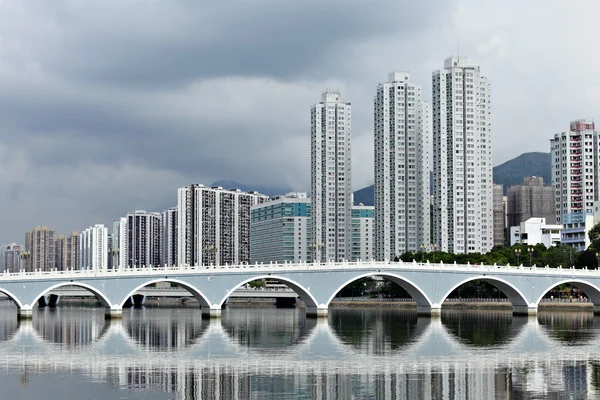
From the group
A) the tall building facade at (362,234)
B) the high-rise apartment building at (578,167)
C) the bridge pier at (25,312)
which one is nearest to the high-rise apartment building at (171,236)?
the tall building facade at (362,234)

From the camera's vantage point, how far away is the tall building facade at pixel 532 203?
142 m

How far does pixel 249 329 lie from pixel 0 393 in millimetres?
26854

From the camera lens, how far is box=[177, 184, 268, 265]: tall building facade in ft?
514

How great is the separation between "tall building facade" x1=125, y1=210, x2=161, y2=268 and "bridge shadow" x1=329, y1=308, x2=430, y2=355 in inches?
4839

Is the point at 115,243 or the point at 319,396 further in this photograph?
the point at 115,243

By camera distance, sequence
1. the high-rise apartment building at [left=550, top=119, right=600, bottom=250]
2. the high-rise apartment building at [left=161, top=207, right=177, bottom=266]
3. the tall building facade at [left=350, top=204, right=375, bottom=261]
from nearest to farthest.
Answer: the high-rise apartment building at [left=550, top=119, right=600, bottom=250] → the tall building facade at [left=350, top=204, right=375, bottom=261] → the high-rise apartment building at [left=161, top=207, right=177, bottom=266]

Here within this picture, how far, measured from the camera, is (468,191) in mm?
103750

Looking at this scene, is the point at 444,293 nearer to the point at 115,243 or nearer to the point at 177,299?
the point at 177,299

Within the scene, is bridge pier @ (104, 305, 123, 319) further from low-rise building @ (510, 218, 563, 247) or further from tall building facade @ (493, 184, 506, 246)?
tall building facade @ (493, 184, 506, 246)

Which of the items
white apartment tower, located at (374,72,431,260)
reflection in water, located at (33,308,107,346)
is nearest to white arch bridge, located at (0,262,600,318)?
reflection in water, located at (33,308,107,346)

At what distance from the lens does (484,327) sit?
54.3m

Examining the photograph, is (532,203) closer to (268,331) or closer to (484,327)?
(484,327)

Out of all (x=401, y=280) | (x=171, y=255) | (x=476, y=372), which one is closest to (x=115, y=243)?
(x=171, y=255)

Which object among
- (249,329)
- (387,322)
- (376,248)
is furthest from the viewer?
(376,248)
